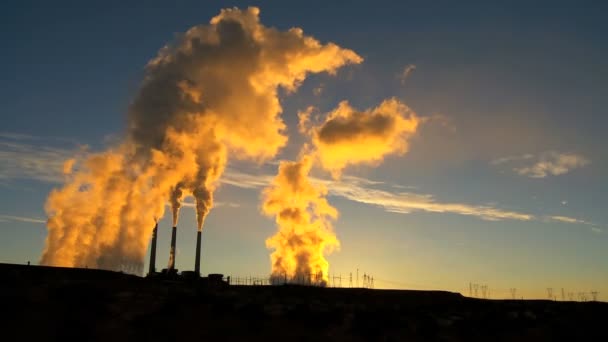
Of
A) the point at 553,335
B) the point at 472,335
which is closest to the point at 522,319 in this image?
the point at 553,335

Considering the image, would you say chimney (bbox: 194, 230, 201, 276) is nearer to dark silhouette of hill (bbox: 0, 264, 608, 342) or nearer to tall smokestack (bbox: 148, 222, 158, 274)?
tall smokestack (bbox: 148, 222, 158, 274)

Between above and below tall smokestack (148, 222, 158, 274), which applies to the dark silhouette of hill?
below

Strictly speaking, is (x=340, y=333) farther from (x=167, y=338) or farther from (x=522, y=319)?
(x=522, y=319)

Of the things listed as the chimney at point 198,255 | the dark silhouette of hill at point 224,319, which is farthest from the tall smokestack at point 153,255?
the dark silhouette of hill at point 224,319

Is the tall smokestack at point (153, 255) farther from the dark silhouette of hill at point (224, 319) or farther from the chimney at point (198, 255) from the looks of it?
the dark silhouette of hill at point (224, 319)

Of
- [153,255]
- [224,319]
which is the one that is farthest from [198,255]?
[224,319]

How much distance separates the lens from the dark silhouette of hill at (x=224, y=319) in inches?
970

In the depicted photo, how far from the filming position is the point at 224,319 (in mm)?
27359

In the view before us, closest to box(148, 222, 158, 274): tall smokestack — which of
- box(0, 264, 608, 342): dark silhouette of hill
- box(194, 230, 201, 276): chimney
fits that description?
box(194, 230, 201, 276): chimney

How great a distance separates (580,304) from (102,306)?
135 feet

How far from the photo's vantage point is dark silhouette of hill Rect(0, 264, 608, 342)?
24.6 metres

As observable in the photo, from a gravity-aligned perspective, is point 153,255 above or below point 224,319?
above

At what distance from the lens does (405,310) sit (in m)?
33.7

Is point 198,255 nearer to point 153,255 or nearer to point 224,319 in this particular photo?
point 153,255
